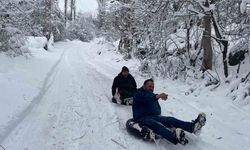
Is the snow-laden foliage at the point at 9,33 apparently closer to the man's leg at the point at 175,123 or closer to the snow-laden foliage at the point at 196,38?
the snow-laden foliage at the point at 196,38

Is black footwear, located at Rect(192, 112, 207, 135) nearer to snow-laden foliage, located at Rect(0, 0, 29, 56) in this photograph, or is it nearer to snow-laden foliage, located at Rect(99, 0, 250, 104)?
snow-laden foliage, located at Rect(99, 0, 250, 104)

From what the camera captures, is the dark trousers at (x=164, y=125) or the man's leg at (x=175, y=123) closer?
the dark trousers at (x=164, y=125)

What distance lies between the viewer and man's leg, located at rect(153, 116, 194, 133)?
710cm

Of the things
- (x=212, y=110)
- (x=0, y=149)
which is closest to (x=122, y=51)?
(x=212, y=110)

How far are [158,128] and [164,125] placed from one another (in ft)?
1.64

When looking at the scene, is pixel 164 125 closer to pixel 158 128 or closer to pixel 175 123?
pixel 175 123

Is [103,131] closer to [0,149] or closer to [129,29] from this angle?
[0,149]

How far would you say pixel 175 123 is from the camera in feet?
24.0

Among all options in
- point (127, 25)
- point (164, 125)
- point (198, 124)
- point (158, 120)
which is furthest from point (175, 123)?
point (127, 25)

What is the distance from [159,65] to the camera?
1552 cm

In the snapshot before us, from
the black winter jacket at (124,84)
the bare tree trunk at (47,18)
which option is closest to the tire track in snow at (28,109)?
the black winter jacket at (124,84)

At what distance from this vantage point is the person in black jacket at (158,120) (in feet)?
21.7

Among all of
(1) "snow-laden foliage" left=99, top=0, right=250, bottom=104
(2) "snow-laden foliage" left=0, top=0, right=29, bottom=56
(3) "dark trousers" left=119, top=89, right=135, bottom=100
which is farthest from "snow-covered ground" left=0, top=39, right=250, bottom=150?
(2) "snow-laden foliage" left=0, top=0, right=29, bottom=56

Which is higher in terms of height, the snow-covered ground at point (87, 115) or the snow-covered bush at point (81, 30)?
Result: the snow-covered ground at point (87, 115)
